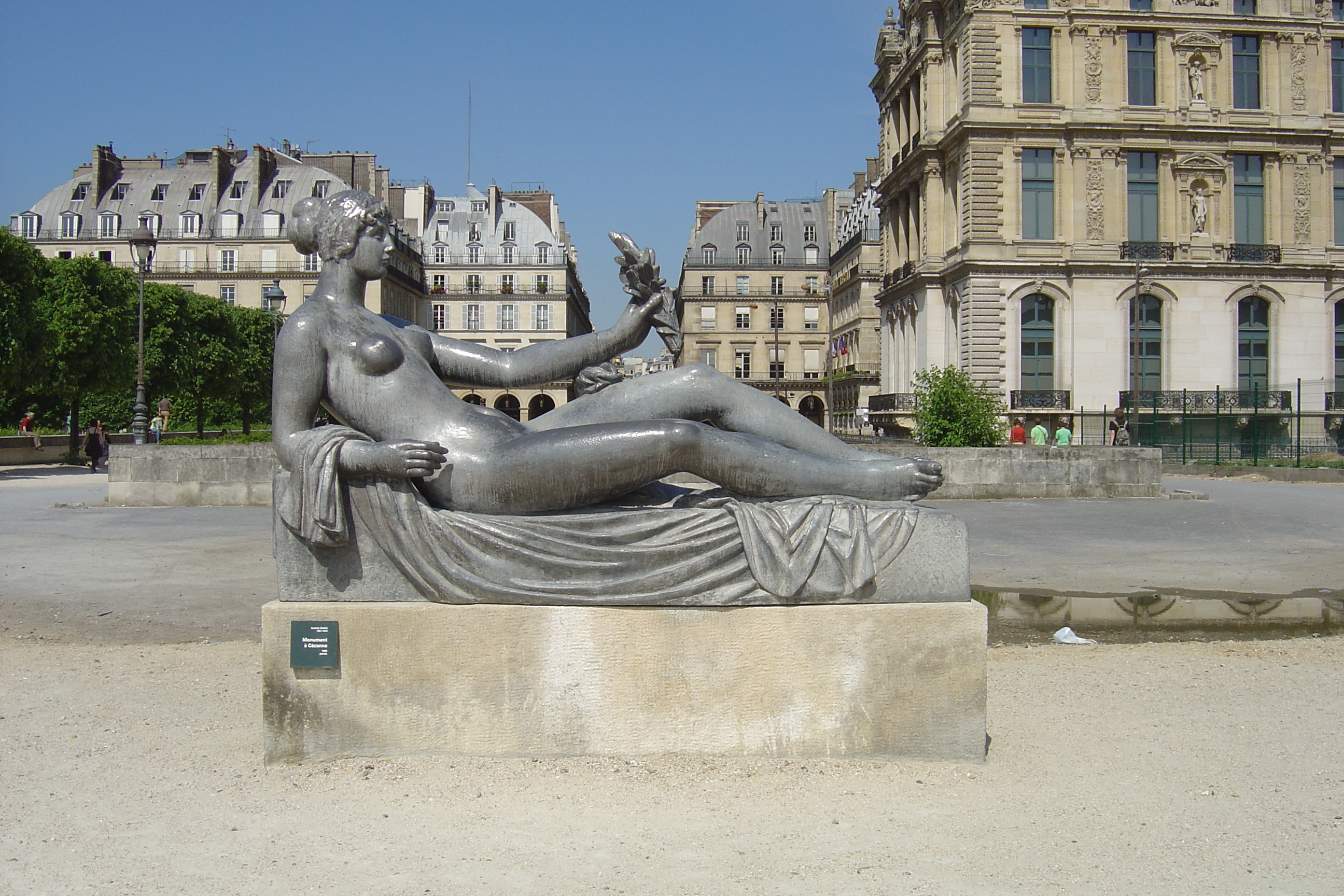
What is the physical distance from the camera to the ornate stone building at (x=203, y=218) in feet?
212

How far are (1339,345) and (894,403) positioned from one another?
17.1m

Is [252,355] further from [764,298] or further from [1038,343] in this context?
[764,298]

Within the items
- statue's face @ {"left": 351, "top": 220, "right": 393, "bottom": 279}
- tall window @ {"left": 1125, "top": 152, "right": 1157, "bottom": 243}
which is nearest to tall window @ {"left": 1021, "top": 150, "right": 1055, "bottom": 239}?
tall window @ {"left": 1125, "top": 152, "right": 1157, "bottom": 243}

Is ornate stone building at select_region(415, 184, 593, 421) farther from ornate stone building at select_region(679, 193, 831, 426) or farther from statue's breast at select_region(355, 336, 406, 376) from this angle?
statue's breast at select_region(355, 336, 406, 376)

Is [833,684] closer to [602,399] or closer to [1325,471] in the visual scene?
[602,399]

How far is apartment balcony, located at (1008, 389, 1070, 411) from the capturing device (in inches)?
1480

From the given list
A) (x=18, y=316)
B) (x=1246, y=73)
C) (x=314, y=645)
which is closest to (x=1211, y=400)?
(x=1246, y=73)

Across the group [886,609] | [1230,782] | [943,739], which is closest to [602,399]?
[886,609]

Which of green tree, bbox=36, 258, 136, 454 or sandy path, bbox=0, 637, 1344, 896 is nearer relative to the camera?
sandy path, bbox=0, 637, 1344, 896

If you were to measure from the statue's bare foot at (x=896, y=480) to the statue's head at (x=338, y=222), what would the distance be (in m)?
2.11

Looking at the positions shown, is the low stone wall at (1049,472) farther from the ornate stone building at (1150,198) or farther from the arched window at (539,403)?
the arched window at (539,403)

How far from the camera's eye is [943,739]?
358 centimetres

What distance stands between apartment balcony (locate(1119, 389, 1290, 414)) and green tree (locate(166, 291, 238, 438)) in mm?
37707

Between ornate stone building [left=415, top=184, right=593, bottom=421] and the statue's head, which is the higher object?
ornate stone building [left=415, top=184, right=593, bottom=421]
